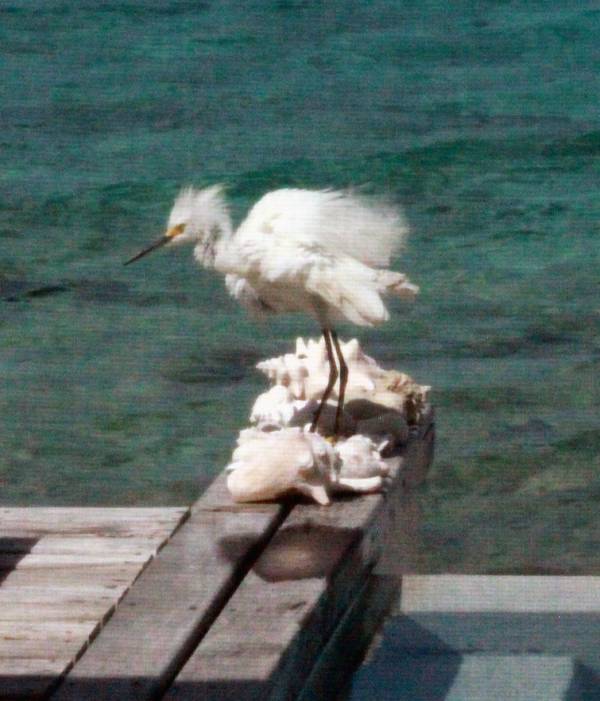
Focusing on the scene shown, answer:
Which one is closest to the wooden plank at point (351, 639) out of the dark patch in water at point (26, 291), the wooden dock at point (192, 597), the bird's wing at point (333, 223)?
the wooden dock at point (192, 597)

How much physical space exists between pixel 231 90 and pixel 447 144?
2.32 metres

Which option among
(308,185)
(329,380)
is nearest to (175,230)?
(329,380)

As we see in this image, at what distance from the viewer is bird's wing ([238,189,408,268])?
12.1ft

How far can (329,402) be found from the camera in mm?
3674

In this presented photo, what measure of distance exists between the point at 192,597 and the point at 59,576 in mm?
336

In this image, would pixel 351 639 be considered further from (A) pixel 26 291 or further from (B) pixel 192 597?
(A) pixel 26 291

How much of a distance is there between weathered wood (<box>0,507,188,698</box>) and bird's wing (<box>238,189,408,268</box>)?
2.91ft

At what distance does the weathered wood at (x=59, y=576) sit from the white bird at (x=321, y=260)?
64 centimetres

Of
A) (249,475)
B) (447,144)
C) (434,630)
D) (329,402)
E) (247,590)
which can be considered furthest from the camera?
(447,144)

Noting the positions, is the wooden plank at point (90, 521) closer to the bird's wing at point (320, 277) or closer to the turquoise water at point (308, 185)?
the bird's wing at point (320, 277)

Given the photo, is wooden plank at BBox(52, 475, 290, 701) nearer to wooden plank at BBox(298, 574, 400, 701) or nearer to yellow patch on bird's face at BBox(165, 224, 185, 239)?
wooden plank at BBox(298, 574, 400, 701)

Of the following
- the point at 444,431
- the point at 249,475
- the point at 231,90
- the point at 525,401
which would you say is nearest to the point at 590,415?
the point at 525,401

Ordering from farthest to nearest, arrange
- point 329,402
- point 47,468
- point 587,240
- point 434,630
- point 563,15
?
point 563,15, point 587,240, point 47,468, point 329,402, point 434,630

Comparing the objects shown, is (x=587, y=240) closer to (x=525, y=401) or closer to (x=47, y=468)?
(x=525, y=401)
